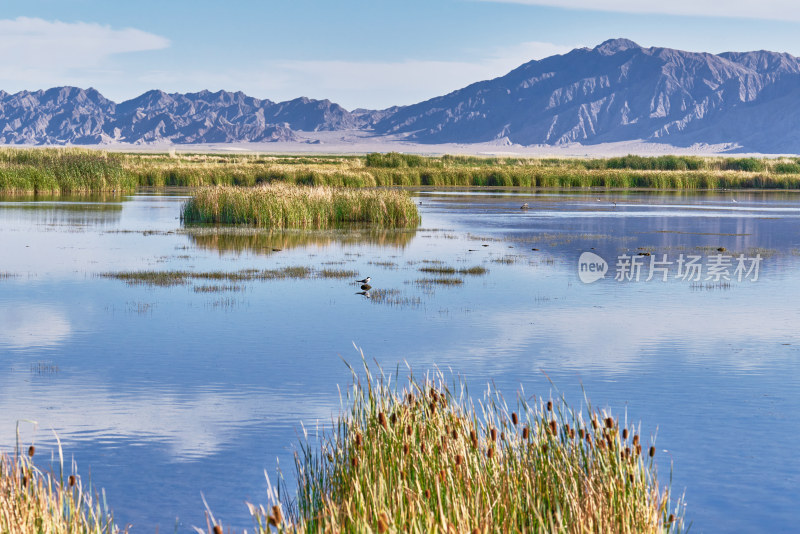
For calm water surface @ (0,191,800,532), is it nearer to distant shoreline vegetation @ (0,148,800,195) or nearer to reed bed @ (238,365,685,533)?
reed bed @ (238,365,685,533)

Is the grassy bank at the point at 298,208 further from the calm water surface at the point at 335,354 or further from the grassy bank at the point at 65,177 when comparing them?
the grassy bank at the point at 65,177

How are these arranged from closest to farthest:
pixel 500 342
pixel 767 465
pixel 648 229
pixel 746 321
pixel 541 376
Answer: pixel 767 465
pixel 541 376
pixel 500 342
pixel 746 321
pixel 648 229

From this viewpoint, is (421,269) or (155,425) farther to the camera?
(421,269)

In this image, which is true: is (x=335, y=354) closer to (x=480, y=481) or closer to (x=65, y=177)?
(x=480, y=481)

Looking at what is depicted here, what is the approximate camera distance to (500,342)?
15.4 metres

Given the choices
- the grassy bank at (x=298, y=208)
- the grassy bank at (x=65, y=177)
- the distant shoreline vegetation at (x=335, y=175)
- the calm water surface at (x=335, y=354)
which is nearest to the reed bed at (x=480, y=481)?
the calm water surface at (x=335, y=354)

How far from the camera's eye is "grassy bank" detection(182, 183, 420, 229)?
38.5 meters

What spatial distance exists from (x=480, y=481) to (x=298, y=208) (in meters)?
32.9

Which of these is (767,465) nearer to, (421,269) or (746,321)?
(746,321)

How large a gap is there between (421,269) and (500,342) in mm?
9929

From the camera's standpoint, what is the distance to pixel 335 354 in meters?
14.4

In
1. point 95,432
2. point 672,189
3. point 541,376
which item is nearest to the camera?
point 95,432

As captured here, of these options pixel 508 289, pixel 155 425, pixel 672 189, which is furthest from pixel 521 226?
pixel 672 189

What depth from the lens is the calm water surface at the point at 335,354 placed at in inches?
366
